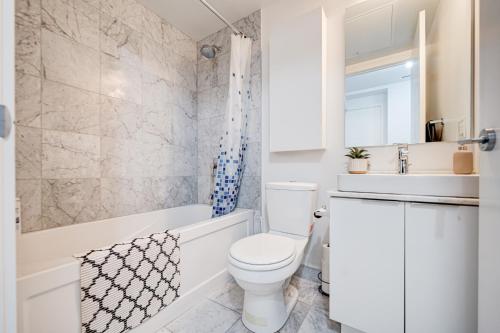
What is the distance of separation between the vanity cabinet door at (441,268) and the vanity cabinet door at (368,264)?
38 mm

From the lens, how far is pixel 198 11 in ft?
6.49

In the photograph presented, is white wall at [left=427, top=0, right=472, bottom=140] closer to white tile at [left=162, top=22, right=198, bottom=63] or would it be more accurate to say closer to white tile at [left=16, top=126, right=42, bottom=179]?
white tile at [left=162, top=22, right=198, bottom=63]

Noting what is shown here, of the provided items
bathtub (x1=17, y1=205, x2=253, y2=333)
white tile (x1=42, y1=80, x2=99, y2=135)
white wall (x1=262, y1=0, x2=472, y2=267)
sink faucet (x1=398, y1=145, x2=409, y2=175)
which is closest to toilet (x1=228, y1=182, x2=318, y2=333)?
white wall (x1=262, y1=0, x2=472, y2=267)

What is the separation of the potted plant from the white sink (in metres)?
0.30

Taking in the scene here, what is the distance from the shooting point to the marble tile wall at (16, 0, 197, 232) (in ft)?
4.30

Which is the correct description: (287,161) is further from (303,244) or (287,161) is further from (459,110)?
(459,110)

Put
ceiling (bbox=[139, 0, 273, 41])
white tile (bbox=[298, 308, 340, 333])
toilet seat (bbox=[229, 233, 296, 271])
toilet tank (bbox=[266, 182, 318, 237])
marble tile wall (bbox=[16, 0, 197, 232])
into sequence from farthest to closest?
ceiling (bbox=[139, 0, 273, 41])
toilet tank (bbox=[266, 182, 318, 237])
marble tile wall (bbox=[16, 0, 197, 232])
white tile (bbox=[298, 308, 340, 333])
toilet seat (bbox=[229, 233, 296, 271])

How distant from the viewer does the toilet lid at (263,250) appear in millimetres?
1081

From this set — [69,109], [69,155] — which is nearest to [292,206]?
[69,155]

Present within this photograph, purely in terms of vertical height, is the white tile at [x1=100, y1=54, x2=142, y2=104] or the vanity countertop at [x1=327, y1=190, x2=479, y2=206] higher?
the white tile at [x1=100, y1=54, x2=142, y2=104]

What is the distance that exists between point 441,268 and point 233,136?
62.2 inches

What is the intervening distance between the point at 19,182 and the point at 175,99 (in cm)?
139

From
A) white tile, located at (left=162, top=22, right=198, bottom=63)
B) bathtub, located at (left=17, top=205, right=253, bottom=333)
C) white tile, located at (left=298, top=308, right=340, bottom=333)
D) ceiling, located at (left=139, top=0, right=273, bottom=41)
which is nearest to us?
bathtub, located at (left=17, top=205, right=253, bottom=333)

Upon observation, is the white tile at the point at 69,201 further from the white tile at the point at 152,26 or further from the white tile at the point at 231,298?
the white tile at the point at 152,26
